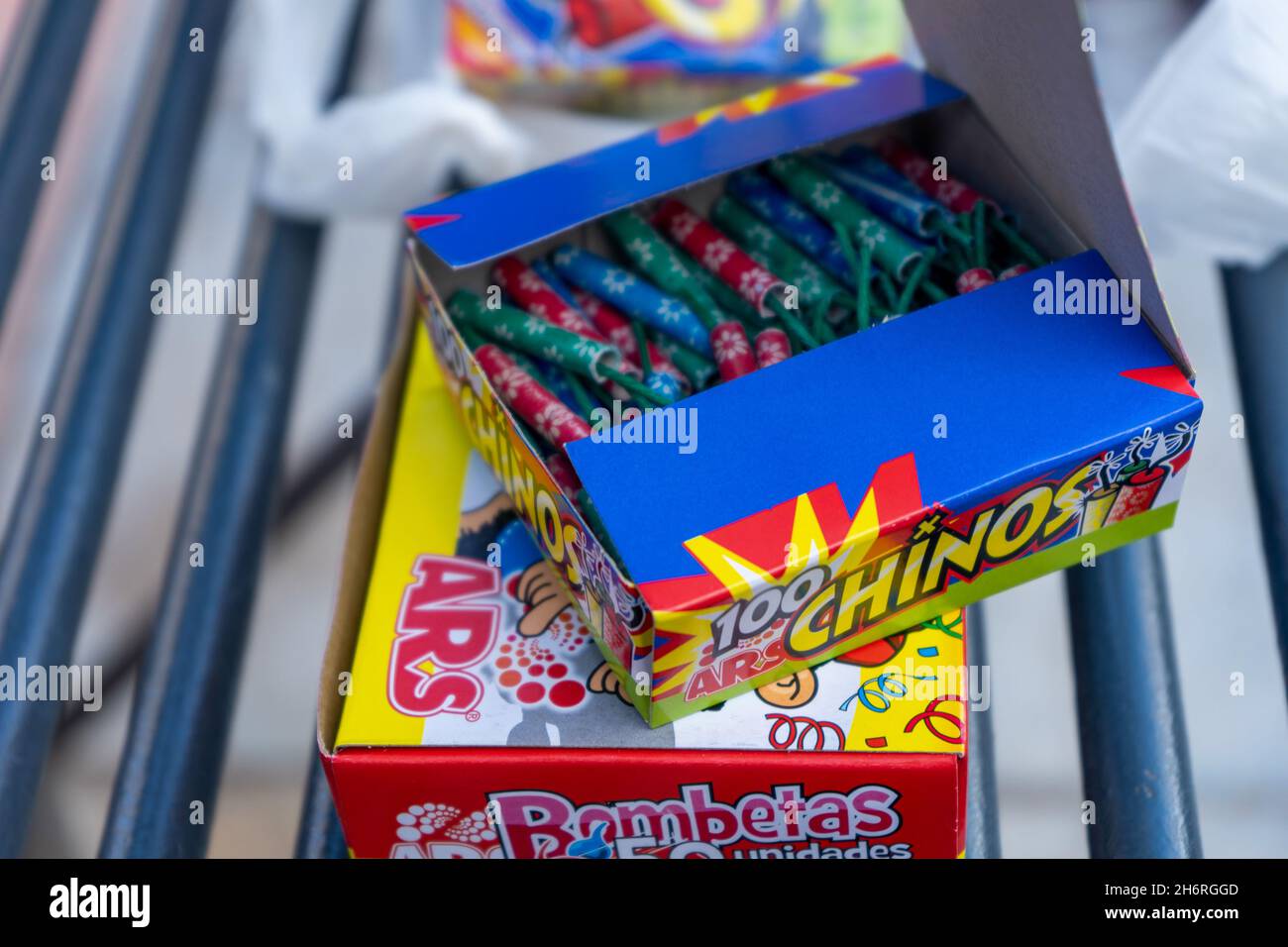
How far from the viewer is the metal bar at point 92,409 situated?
0.85 m

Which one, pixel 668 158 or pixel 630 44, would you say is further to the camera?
pixel 630 44

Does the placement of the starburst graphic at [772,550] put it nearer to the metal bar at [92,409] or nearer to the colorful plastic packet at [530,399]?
the colorful plastic packet at [530,399]

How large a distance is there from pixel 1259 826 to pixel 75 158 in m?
1.43

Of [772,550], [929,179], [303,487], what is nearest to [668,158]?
[929,179]

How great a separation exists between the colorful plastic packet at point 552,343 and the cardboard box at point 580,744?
12 cm

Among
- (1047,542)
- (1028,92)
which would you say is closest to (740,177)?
(1028,92)

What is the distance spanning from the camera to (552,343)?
844mm

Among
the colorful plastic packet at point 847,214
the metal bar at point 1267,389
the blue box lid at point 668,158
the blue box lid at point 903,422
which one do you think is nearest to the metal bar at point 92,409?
the blue box lid at point 668,158

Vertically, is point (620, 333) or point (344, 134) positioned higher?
point (344, 134)

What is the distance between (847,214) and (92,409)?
1.82ft

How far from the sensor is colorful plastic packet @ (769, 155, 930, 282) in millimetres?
872

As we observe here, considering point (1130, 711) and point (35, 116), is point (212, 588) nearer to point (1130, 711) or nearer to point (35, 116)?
point (35, 116)

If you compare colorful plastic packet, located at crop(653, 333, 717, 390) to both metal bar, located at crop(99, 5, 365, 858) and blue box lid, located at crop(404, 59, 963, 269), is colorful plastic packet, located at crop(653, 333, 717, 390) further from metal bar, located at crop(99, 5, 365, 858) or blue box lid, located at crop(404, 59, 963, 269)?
metal bar, located at crop(99, 5, 365, 858)

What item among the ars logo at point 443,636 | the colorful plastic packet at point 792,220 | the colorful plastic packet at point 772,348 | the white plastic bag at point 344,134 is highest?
the white plastic bag at point 344,134
